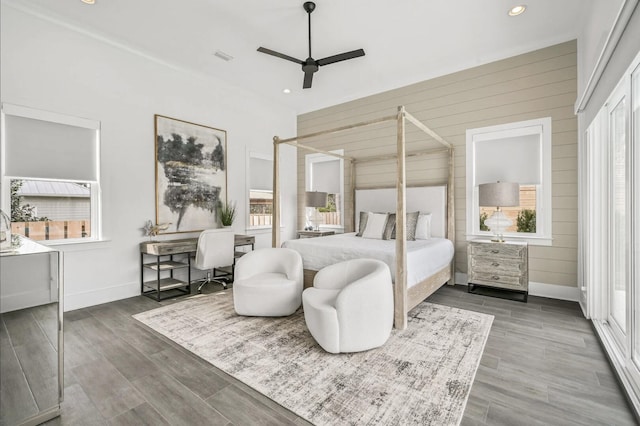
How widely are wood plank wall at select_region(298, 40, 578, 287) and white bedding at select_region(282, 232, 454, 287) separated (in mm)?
1036

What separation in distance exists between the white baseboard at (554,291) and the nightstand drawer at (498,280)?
43 centimetres

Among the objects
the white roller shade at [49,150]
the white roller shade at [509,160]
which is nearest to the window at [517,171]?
the white roller shade at [509,160]

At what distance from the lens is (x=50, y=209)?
356cm

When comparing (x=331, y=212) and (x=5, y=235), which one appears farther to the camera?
(x=331, y=212)

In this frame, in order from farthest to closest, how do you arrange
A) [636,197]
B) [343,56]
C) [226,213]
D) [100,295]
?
[226,213] < [100,295] < [343,56] < [636,197]

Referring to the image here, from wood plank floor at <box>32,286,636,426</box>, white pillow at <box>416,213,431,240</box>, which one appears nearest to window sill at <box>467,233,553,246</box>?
white pillow at <box>416,213,431,240</box>

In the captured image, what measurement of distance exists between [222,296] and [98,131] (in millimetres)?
2663

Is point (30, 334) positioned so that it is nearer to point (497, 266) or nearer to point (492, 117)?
point (497, 266)

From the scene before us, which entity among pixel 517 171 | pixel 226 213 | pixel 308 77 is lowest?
pixel 226 213

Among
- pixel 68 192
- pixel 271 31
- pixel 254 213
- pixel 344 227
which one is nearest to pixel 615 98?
pixel 271 31

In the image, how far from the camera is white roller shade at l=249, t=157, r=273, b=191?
5.91 meters

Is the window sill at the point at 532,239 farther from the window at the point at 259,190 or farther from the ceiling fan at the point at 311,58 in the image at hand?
the window at the point at 259,190

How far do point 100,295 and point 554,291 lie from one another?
5907mm

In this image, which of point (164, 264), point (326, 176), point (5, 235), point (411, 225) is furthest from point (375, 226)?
point (5, 235)
